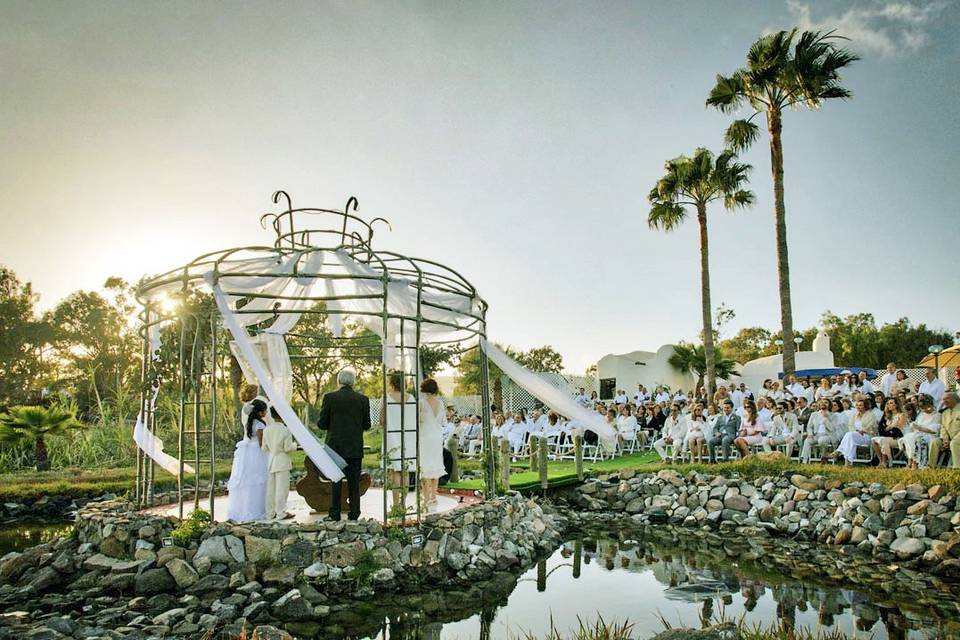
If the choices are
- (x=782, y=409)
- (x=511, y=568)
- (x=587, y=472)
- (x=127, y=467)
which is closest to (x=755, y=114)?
(x=782, y=409)

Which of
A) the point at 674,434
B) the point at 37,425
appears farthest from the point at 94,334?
the point at 674,434

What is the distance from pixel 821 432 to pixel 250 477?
10960 millimetres

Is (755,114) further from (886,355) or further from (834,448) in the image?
(886,355)

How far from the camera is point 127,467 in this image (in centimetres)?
1878

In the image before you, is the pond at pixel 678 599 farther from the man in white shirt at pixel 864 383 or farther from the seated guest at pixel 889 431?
the man in white shirt at pixel 864 383

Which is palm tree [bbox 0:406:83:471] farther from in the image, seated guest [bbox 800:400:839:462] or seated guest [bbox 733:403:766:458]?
seated guest [bbox 800:400:839:462]

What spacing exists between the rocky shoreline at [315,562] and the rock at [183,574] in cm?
1

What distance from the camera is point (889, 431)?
12234 mm

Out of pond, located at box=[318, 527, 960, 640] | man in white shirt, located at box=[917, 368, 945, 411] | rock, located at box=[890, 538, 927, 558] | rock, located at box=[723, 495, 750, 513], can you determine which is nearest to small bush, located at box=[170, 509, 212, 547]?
pond, located at box=[318, 527, 960, 640]

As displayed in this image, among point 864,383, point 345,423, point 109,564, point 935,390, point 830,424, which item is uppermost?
point 864,383

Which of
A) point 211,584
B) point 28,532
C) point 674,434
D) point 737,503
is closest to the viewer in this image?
point 211,584

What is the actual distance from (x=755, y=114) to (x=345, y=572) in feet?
57.9

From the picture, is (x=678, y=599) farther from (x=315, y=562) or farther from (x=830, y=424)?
(x=830, y=424)

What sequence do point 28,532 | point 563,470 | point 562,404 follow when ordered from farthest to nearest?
point 563,470 → point 28,532 → point 562,404
